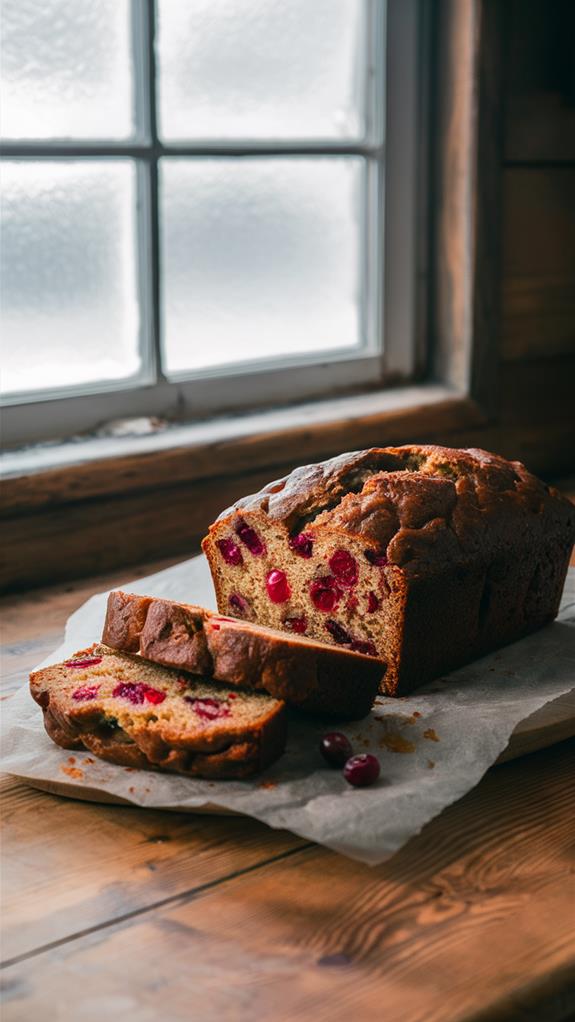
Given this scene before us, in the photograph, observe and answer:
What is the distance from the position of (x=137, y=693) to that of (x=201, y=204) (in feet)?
4.41

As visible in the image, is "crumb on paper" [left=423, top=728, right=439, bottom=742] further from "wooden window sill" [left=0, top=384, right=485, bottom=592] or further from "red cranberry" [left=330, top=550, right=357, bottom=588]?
"wooden window sill" [left=0, top=384, right=485, bottom=592]

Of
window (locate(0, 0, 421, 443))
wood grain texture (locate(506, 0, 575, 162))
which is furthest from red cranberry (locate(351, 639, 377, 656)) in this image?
wood grain texture (locate(506, 0, 575, 162))

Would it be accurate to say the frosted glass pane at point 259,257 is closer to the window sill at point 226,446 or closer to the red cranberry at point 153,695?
the window sill at point 226,446

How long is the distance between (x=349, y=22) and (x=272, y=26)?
0.73ft

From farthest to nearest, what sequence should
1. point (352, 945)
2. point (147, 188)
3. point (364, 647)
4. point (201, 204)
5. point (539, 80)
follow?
1. point (539, 80)
2. point (201, 204)
3. point (147, 188)
4. point (364, 647)
5. point (352, 945)

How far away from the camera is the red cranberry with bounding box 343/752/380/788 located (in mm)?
1277

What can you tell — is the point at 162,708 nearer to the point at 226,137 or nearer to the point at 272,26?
the point at 226,137

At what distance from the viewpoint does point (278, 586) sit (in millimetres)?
1641

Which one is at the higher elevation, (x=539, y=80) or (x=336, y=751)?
(x=539, y=80)

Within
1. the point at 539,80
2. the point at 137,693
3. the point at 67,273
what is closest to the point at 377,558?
the point at 137,693

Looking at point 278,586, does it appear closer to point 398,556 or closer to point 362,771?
point 398,556

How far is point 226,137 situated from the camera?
243 cm

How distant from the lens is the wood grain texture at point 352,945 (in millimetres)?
1000

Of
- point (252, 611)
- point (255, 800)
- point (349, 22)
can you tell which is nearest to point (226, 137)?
point (349, 22)
